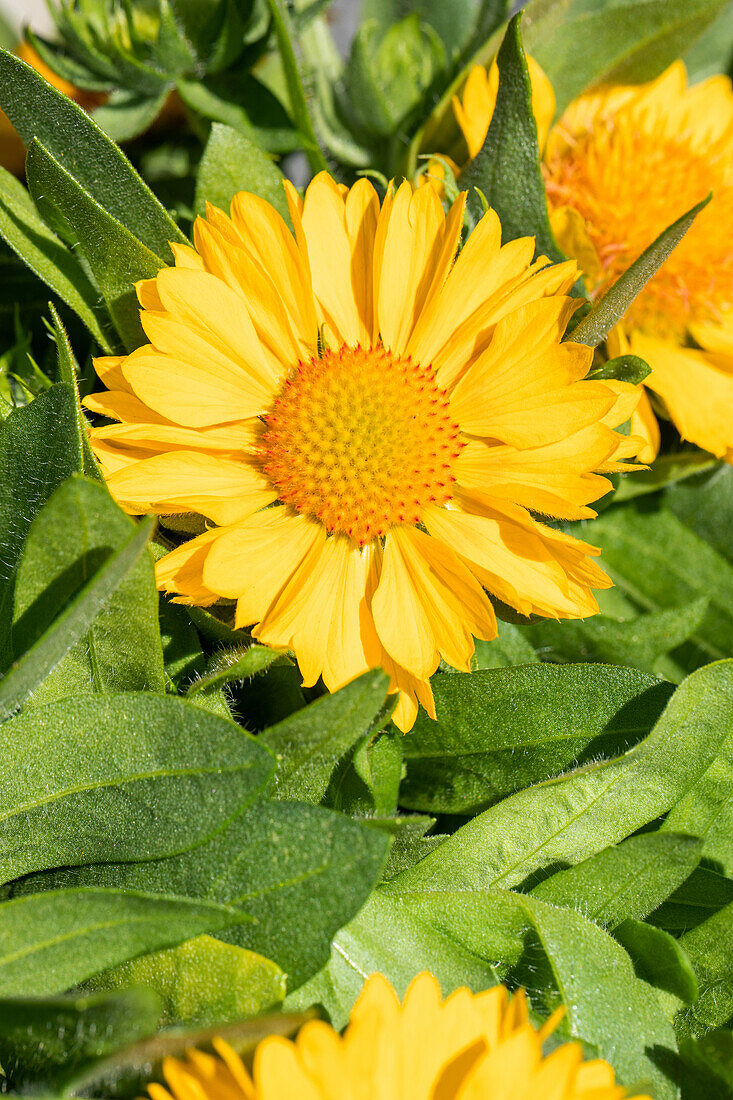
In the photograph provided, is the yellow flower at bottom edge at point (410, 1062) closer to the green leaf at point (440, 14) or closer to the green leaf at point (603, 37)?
the green leaf at point (603, 37)

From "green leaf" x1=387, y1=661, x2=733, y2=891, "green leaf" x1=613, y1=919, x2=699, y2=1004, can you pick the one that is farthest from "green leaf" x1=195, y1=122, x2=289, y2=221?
"green leaf" x1=613, y1=919, x2=699, y2=1004

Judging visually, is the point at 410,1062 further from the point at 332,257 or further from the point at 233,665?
the point at 332,257

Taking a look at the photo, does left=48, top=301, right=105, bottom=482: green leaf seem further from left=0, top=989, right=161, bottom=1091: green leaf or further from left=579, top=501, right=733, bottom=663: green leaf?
left=579, top=501, right=733, bottom=663: green leaf

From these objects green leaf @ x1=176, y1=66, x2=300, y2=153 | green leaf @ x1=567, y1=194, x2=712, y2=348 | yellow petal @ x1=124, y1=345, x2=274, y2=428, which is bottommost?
yellow petal @ x1=124, y1=345, x2=274, y2=428

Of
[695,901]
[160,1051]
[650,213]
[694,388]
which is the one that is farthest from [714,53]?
[160,1051]

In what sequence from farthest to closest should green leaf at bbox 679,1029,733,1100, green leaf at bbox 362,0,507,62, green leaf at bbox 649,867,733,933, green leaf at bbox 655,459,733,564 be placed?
green leaf at bbox 362,0,507,62
green leaf at bbox 655,459,733,564
green leaf at bbox 649,867,733,933
green leaf at bbox 679,1029,733,1100

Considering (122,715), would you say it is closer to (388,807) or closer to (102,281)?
(388,807)

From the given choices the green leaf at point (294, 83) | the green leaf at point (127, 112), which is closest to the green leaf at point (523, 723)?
the green leaf at point (294, 83)
